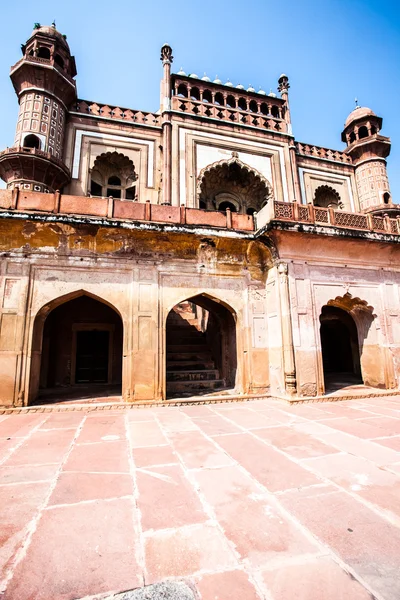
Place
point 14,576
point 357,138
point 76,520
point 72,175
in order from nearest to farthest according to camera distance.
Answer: point 14,576 < point 76,520 < point 72,175 < point 357,138

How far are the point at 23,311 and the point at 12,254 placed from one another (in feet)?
4.25

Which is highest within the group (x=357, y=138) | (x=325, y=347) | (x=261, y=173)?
(x=357, y=138)

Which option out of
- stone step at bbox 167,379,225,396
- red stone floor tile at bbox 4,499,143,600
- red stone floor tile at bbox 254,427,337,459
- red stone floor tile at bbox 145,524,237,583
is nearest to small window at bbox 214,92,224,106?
stone step at bbox 167,379,225,396

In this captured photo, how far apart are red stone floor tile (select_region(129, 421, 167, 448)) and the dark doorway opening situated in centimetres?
565

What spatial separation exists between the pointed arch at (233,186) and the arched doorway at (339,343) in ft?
18.7

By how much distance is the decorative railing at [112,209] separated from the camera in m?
6.88

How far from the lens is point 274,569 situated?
5.50 feet

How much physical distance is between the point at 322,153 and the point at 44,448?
57.7 ft

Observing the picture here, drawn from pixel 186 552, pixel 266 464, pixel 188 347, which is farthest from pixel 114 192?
pixel 186 552

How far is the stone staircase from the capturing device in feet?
28.1

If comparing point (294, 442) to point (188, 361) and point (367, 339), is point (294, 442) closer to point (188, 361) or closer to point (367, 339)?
point (367, 339)

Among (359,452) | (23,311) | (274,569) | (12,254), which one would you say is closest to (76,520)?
(274,569)

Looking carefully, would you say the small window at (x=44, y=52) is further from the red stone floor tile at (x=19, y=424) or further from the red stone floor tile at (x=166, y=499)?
the red stone floor tile at (x=166, y=499)

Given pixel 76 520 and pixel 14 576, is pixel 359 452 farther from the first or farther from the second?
pixel 14 576
